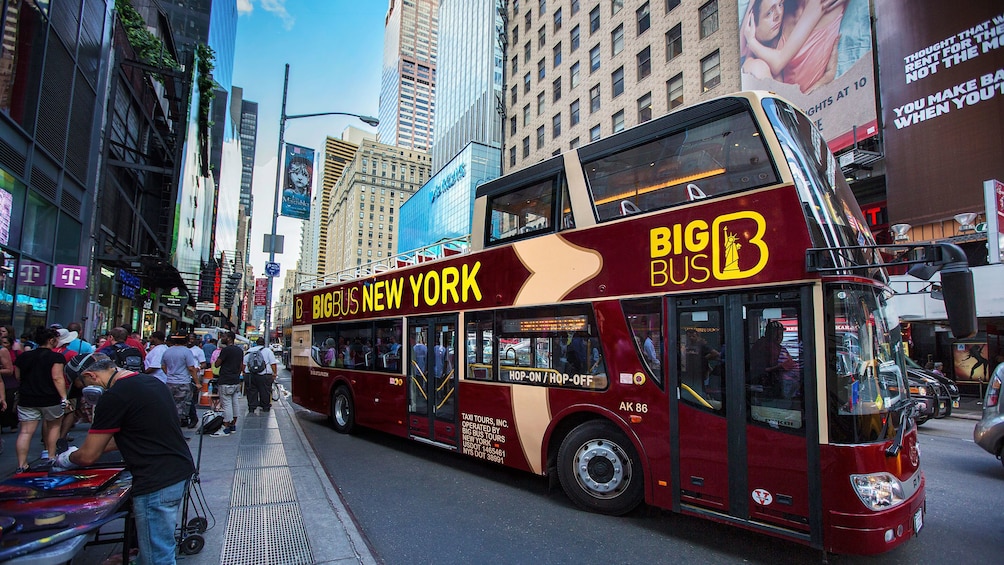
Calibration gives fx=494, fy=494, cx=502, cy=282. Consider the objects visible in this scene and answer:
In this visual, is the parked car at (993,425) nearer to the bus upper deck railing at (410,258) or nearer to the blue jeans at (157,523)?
the bus upper deck railing at (410,258)

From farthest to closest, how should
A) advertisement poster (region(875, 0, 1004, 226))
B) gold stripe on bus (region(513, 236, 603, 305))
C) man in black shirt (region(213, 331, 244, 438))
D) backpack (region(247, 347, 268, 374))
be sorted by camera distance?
advertisement poster (region(875, 0, 1004, 226))
backpack (region(247, 347, 268, 374))
man in black shirt (region(213, 331, 244, 438))
gold stripe on bus (region(513, 236, 603, 305))

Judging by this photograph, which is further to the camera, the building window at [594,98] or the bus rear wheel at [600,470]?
the building window at [594,98]

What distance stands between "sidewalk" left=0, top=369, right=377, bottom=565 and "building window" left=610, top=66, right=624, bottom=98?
88.3 ft

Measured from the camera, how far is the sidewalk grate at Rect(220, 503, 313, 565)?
4.00m

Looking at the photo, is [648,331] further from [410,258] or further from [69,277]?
[69,277]

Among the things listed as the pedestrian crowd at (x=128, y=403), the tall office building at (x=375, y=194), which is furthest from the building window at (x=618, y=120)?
the tall office building at (x=375, y=194)

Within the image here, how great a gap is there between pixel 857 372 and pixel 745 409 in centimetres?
87

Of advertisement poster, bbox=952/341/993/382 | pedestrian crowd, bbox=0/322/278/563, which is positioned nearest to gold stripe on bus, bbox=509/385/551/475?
pedestrian crowd, bbox=0/322/278/563

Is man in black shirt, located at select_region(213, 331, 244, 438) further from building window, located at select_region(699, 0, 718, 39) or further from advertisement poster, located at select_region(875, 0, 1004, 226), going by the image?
building window, located at select_region(699, 0, 718, 39)

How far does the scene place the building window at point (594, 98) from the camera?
31.0 m

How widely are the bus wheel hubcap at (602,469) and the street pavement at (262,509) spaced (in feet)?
7.71

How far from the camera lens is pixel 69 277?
12.9 meters

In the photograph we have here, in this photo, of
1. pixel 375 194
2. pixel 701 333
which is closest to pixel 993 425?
pixel 701 333

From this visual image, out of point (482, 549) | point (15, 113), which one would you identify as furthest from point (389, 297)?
point (15, 113)
